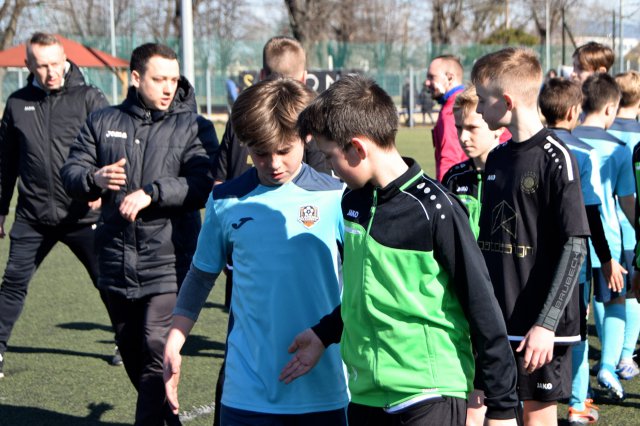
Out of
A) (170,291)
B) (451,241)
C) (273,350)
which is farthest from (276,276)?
(170,291)

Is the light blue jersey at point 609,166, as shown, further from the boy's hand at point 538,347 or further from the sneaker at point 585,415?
the boy's hand at point 538,347

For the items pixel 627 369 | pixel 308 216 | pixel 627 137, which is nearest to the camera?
pixel 308 216

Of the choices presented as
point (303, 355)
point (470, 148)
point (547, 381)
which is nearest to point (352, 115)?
point (303, 355)

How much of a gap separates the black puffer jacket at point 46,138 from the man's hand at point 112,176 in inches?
82.9

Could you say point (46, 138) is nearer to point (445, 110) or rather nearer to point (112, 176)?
point (112, 176)

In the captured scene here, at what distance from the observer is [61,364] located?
705cm

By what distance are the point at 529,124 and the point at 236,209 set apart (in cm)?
130

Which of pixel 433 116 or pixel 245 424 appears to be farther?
pixel 433 116

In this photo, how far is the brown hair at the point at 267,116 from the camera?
3.33 meters

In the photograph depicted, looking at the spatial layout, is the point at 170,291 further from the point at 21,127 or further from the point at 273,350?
the point at 21,127

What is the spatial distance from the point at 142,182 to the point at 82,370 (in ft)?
7.73

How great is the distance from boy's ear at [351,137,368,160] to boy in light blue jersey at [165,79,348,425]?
0.45m

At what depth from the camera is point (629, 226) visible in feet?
22.0

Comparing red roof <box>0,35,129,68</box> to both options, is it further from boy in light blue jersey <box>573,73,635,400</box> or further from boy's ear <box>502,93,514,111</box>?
boy's ear <box>502,93,514,111</box>
